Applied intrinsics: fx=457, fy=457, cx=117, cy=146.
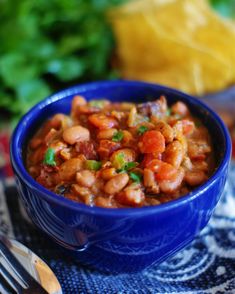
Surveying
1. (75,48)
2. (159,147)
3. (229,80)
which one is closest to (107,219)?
(159,147)

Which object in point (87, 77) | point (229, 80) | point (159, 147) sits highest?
point (159, 147)

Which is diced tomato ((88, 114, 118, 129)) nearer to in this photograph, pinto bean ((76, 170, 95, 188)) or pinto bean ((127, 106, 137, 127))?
pinto bean ((127, 106, 137, 127))

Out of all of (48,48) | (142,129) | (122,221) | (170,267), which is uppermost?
(142,129)

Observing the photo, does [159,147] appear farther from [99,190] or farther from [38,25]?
[38,25]

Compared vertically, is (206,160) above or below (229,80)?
above

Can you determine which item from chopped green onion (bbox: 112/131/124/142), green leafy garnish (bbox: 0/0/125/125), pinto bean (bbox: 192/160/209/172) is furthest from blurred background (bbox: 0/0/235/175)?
chopped green onion (bbox: 112/131/124/142)

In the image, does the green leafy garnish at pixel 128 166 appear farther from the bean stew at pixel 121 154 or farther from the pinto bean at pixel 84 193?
the pinto bean at pixel 84 193

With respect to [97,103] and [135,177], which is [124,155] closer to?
[135,177]

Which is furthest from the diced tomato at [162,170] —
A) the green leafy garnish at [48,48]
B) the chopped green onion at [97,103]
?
the green leafy garnish at [48,48]

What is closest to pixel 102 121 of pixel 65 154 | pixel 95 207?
pixel 65 154
